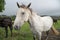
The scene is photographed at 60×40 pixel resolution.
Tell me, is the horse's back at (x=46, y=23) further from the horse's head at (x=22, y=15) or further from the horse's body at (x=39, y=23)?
the horse's head at (x=22, y=15)

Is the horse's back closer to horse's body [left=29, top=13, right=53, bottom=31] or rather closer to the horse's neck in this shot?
horse's body [left=29, top=13, right=53, bottom=31]

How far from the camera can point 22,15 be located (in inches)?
241

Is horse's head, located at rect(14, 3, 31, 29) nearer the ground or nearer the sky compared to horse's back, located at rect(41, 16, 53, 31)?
nearer the sky

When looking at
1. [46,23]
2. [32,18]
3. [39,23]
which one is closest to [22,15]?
[32,18]

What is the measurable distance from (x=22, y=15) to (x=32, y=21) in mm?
739

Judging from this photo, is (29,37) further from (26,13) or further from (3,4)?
(3,4)

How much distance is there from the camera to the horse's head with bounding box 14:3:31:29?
19.6 ft

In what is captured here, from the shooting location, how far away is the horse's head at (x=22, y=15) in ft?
19.6

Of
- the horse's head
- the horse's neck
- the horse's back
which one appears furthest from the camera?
the horse's back

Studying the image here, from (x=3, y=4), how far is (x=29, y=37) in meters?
6.37

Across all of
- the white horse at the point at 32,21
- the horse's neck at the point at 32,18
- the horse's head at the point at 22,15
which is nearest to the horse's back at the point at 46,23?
the white horse at the point at 32,21

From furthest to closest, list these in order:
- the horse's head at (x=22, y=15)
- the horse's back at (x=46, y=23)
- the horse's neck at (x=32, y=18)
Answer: the horse's back at (x=46, y=23)
the horse's neck at (x=32, y=18)
the horse's head at (x=22, y=15)

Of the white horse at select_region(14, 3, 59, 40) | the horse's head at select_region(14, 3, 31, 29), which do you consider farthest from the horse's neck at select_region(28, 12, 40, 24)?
the horse's head at select_region(14, 3, 31, 29)

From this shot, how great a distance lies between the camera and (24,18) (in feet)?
20.3
